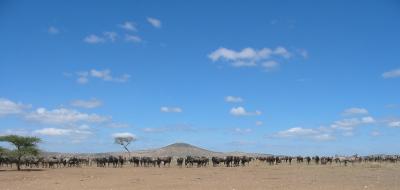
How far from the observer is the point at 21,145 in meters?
53.6

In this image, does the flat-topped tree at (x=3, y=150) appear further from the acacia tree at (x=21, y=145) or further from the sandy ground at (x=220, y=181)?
the sandy ground at (x=220, y=181)

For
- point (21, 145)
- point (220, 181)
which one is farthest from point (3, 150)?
point (220, 181)

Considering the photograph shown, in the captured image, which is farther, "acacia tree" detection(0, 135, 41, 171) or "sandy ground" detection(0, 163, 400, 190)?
"acacia tree" detection(0, 135, 41, 171)

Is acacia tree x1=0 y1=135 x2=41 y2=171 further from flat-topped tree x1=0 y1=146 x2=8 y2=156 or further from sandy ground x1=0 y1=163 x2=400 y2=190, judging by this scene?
sandy ground x1=0 y1=163 x2=400 y2=190

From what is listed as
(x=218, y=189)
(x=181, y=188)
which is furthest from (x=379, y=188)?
(x=181, y=188)

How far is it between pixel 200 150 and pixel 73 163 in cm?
11256

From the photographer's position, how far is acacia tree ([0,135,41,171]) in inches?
2068

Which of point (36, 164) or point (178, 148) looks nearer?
point (36, 164)

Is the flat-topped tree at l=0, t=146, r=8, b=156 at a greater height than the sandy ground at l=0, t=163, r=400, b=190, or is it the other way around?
the flat-topped tree at l=0, t=146, r=8, b=156

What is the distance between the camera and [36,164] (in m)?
61.7

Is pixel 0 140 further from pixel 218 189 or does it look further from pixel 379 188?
pixel 379 188

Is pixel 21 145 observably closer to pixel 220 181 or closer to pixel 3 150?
pixel 3 150

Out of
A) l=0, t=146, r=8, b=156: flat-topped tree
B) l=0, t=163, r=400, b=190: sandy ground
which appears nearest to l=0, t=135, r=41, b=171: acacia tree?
l=0, t=146, r=8, b=156: flat-topped tree

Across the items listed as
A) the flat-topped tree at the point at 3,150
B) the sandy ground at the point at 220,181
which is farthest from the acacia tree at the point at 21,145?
the sandy ground at the point at 220,181
